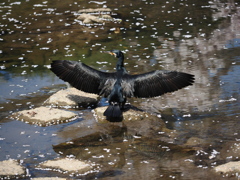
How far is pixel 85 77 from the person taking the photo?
33.0ft

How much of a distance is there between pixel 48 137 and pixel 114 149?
1.51 m

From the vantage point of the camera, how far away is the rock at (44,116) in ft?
31.5

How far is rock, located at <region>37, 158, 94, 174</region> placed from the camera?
24.1 feet

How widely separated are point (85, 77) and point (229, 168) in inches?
168

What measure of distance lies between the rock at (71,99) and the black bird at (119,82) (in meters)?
0.85

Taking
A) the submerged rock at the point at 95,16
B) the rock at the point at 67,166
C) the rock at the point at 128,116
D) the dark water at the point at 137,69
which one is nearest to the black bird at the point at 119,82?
the rock at the point at 128,116

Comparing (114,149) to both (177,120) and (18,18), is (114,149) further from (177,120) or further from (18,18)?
(18,18)

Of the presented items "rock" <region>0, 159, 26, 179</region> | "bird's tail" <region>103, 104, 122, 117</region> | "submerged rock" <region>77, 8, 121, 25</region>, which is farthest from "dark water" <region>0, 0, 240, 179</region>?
"submerged rock" <region>77, 8, 121, 25</region>

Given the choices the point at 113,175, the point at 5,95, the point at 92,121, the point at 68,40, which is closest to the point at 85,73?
the point at 92,121

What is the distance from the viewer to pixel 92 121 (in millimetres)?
9820

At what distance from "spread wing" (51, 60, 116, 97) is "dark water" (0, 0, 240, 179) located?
0.69 m

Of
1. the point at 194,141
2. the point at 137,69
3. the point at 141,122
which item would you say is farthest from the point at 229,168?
the point at 137,69

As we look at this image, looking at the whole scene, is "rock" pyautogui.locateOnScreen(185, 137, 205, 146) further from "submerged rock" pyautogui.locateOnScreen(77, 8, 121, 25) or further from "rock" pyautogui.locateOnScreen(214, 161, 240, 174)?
"submerged rock" pyautogui.locateOnScreen(77, 8, 121, 25)

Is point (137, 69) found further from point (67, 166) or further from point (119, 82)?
point (67, 166)
